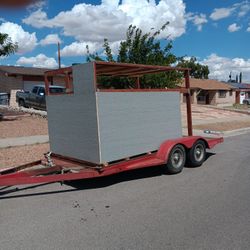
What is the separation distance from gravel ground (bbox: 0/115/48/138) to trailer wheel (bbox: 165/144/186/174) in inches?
301

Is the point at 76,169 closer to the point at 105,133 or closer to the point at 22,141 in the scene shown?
the point at 105,133

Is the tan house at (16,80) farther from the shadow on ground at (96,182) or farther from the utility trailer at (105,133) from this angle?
the shadow on ground at (96,182)

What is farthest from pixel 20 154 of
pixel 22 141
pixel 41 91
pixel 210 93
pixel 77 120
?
pixel 210 93

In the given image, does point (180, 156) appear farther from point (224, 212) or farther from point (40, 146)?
point (40, 146)

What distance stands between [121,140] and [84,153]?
75 centimetres

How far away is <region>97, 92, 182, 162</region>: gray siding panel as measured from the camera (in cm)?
630

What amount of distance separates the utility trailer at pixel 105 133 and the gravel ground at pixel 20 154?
157 cm

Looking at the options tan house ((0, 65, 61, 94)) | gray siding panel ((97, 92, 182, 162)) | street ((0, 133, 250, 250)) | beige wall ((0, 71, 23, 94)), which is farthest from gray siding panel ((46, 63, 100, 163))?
beige wall ((0, 71, 23, 94))

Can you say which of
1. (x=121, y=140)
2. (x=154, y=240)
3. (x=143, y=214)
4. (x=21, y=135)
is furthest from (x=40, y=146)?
(x=154, y=240)

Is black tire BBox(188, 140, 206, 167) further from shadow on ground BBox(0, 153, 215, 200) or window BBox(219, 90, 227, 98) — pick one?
window BBox(219, 90, 227, 98)

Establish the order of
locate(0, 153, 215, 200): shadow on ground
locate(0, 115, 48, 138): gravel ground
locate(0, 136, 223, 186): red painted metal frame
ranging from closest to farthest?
locate(0, 136, 223, 186): red painted metal frame → locate(0, 153, 215, 200): shadow on ground → locate(0, 115, 48, 138): gravel ground

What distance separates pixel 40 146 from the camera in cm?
1095

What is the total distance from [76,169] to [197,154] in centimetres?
313

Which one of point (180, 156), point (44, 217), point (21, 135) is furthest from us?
point (21, 135)
